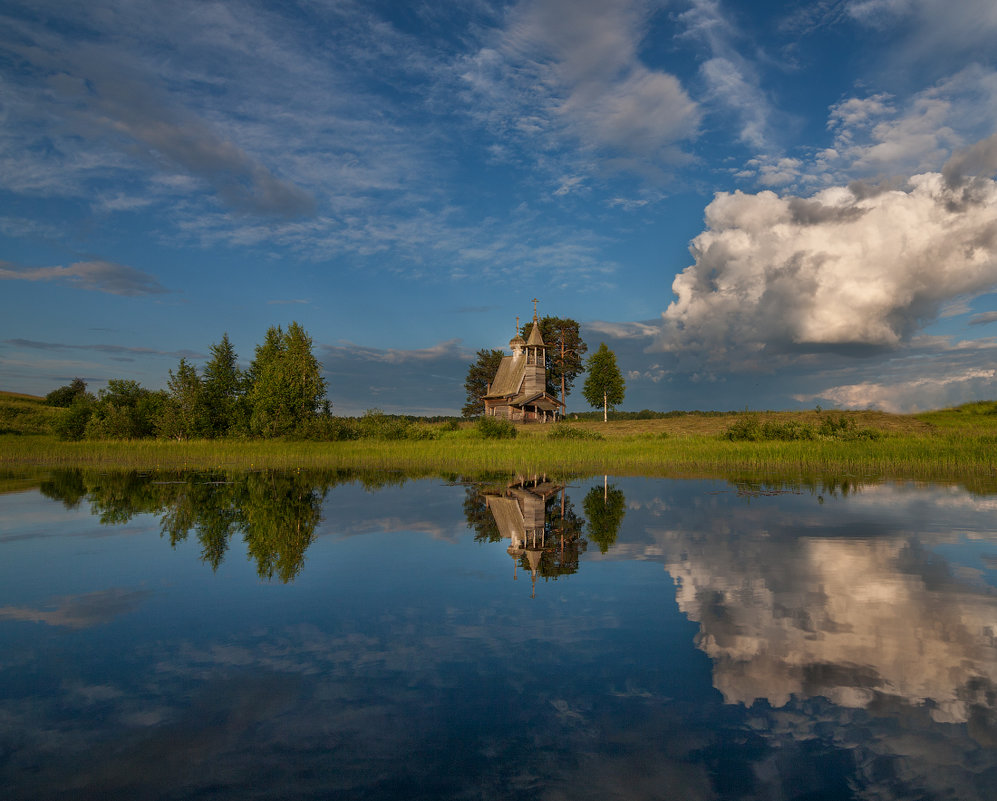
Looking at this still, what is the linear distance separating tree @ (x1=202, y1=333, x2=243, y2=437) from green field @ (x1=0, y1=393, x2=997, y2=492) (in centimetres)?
502

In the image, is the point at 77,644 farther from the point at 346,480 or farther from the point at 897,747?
the point at 346,480

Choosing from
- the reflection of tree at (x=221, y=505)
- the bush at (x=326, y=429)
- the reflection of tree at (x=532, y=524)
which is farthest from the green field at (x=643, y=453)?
the reflection of tree at (x=532, y=524)

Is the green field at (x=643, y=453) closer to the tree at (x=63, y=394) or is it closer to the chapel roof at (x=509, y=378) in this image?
the chapel roof at (x=509, y=378)

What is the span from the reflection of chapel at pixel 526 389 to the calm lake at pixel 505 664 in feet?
168

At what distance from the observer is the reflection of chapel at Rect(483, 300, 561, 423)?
64.9 m

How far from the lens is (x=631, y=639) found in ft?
23.2

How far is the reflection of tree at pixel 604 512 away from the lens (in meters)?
13.3

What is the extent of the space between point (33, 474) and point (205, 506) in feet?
62.3

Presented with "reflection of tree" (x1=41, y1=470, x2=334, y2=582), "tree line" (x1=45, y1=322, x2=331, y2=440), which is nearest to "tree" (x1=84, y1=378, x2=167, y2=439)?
"tree line" (x1=45, y1=322, x2=331, y2=440)

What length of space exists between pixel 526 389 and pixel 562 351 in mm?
14031

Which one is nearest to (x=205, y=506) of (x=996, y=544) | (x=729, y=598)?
(x=729, y=598)

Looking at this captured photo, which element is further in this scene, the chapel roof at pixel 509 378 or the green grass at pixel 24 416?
the chapel roof at pixel 509 378

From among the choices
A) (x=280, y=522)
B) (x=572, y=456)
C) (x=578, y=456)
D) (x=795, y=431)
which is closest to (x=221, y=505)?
(x=280, y=522)

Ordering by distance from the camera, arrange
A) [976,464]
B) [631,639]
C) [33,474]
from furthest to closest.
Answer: [33,474]
[976,464]
[631,639]
